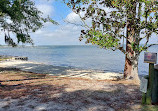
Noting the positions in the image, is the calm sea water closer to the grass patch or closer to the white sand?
the white sand

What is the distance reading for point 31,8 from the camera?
14.6 m

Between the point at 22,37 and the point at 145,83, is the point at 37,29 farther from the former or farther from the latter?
the point at 145,83

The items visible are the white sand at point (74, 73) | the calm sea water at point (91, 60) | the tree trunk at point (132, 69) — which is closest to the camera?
the tree trunk at point (132, 69)

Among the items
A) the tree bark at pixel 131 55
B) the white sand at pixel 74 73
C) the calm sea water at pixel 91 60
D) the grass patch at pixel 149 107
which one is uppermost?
the tree bark at pixel 131 55

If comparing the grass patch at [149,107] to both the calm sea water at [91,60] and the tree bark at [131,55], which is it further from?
the calm sea water at [91,60]

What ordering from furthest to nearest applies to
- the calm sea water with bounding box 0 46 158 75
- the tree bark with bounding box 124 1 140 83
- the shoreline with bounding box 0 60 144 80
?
the calm sea water with bounding box 0 46 158 75 → the shoreline with bounding box 0 60 144 80 → the tree bark with bounding box 124 1 140 83

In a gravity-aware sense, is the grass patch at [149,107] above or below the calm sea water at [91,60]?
above

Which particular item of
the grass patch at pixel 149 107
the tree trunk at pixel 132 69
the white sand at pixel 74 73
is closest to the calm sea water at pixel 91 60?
the white sand at pixel 74 73

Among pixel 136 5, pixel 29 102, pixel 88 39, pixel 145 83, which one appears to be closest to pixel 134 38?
pixel 136 5

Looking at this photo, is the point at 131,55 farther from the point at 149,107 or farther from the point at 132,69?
the point at 149,107

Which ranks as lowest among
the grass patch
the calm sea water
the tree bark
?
the calm sea water

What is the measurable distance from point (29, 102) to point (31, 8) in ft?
35.3

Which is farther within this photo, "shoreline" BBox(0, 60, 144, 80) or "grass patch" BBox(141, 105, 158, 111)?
"shoreline" BBox(0, 60, 144, 80)

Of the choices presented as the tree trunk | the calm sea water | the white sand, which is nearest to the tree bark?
the tree trunk
